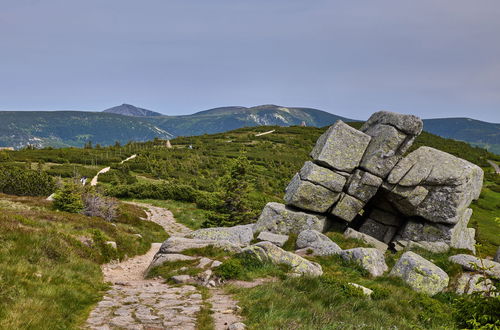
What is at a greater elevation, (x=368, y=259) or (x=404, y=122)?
(x=404, y=122)

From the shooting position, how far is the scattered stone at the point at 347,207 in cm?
2638

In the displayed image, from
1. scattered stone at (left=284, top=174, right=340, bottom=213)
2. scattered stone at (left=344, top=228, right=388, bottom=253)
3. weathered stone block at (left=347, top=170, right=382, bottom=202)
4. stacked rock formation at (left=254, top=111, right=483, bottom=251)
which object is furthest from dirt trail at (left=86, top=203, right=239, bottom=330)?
weathered stone block at (left=347, top=170, right=382, bottom=202)

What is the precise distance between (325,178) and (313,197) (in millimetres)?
1779

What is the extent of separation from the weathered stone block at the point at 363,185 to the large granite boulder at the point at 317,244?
6.23m

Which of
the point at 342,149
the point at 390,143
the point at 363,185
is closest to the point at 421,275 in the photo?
the point at 363,185

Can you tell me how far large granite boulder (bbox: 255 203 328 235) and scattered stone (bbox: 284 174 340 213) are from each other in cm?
68

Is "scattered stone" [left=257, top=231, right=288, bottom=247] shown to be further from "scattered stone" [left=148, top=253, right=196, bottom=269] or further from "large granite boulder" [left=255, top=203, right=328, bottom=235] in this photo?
"scattered stone" [left=148, top=253, right=196, bottom=269]

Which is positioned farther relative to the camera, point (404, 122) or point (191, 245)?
point (404, 122)

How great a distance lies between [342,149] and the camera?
26.9 meters

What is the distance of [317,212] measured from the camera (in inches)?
1065

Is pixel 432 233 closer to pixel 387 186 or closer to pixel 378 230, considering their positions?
pixel 378 230

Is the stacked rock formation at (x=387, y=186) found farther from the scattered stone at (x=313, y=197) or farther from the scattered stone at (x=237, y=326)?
the scattered stone at (x=237, y=326)

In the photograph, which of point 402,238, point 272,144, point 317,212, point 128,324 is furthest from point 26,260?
point 272,144

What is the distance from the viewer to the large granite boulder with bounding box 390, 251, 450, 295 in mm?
15737
